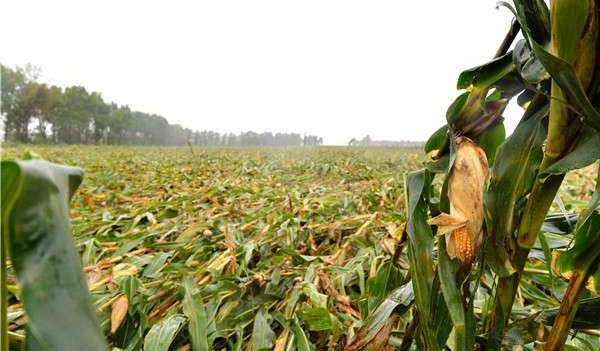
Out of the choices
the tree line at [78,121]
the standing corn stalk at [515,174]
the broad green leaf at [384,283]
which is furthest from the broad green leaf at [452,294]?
the tree line at [78,121]

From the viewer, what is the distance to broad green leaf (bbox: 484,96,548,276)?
380 mm

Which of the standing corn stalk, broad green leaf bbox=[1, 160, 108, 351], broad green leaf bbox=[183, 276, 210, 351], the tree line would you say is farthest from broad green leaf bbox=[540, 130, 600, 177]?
the tree line

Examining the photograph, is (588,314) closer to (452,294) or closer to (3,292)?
(452,294)

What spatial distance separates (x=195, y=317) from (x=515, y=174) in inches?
20.6

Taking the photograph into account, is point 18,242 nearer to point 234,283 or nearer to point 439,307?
point 439,307

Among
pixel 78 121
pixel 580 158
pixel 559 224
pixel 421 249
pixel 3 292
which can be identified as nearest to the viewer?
pixel 3 292

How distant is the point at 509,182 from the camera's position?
0.39m

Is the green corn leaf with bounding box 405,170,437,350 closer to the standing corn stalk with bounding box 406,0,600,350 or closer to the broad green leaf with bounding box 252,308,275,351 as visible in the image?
the standing corn stalk with bounding box 406,0,600,350

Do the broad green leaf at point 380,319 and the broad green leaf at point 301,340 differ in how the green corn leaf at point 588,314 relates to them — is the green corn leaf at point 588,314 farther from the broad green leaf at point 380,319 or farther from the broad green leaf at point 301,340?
the broad green leaf at point 301,340

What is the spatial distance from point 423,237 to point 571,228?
0.27 meters

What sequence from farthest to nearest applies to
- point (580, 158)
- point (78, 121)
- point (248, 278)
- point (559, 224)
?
point (78, 121) < point (248, 278) < point (559, 224) < point (580, 158)

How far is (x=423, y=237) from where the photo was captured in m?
0.43

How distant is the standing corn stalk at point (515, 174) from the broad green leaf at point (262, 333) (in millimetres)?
286

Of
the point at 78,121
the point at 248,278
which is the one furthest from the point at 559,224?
the point at 78,121
